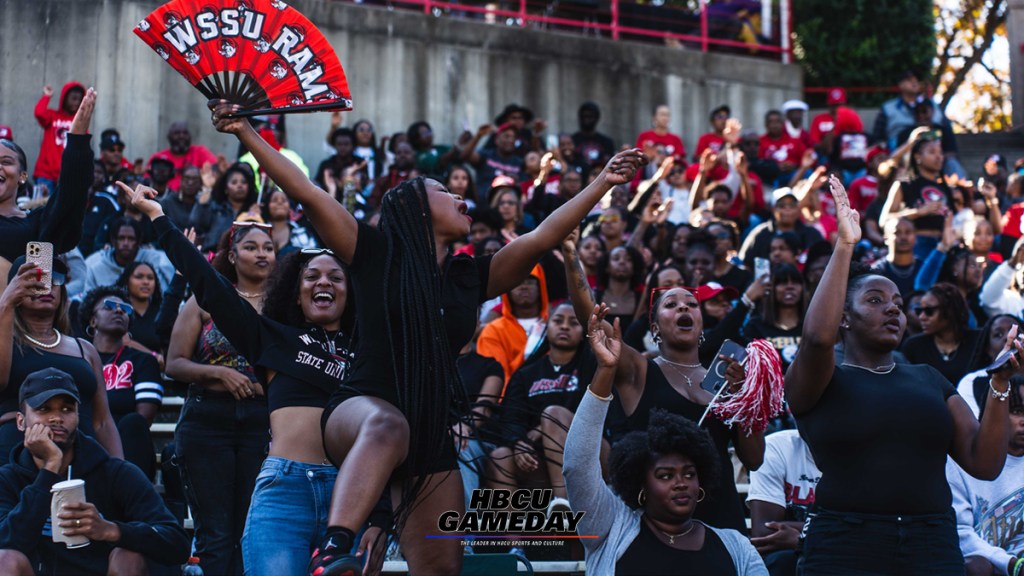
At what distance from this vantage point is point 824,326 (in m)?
5.07

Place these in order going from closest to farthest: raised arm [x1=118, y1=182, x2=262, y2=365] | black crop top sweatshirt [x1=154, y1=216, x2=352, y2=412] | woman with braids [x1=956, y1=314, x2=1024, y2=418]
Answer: black crop top sweatshirt [x1=154, y1=216, x2=352, y2=412], raised arm [x1=118, y1=182, x2=262, y2=365], woman with braids [x1=956, y1=314, x2=1024, y2=418]

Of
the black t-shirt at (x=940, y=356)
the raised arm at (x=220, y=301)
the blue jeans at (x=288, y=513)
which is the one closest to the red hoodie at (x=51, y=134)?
the raised arm at (x=220, y=301)

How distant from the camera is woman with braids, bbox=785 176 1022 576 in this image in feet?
16.6

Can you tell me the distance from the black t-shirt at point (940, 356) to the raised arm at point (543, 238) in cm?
467

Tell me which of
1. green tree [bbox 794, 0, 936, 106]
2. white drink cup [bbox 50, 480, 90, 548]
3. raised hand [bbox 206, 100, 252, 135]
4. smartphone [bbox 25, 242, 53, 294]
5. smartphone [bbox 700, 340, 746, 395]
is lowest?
white drink cup [bbox 50, 480, 90, 548]

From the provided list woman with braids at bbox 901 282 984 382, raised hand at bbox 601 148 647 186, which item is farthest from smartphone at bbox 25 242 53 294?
woman with braids at bbox 901 282 984 382

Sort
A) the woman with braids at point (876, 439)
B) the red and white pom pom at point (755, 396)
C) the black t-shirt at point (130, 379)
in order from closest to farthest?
the woman with braids at point (876, 439), the red and white pom pom at point (755, 396), the black t-shirt at point (130, 379)

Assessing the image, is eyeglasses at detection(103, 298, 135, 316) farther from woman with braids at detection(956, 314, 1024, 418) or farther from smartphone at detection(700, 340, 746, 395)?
woman with braids at detection(956, 314, 1024, 418)

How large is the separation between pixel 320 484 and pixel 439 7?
14262 mm

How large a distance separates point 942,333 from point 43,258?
589 centimetres

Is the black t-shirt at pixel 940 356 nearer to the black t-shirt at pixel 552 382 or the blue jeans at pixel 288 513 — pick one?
the black t-shirt at pixel 552 382

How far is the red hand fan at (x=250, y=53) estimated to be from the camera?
191 inches

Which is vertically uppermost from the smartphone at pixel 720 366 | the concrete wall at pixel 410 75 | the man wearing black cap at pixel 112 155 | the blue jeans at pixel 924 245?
the concrete wall at pixel 410 75

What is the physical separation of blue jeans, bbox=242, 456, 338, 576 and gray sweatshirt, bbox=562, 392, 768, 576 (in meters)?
1.07
